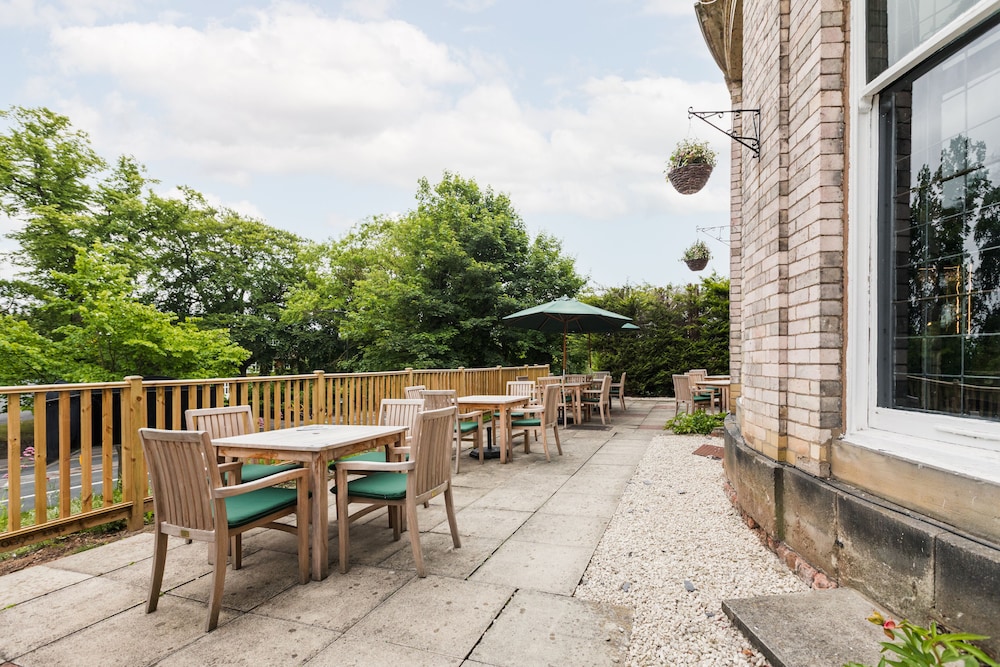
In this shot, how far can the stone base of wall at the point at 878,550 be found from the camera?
1.56 m

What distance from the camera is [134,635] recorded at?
7.16ft

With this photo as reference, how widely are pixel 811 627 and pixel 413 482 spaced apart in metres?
2.02

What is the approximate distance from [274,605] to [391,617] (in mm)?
633

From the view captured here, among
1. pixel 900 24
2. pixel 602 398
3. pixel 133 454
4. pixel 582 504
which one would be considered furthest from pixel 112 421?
pixel 602 398

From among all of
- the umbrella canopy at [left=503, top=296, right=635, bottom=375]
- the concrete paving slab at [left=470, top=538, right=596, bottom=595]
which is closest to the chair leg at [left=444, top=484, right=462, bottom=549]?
the concrete paving slab at [left=470, top=538, right=596, bottom=595]

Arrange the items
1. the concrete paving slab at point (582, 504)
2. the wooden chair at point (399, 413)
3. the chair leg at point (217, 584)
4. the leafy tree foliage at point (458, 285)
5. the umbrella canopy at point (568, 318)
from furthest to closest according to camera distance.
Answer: the leafy tree foliage at point (458, 285)
the umbrella canopy at point (568, 318)
the wooden chair at point (399, 413)
the concrete paving slab at point (582, 504)
the chair leg at point (217, 584)

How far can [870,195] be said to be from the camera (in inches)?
91.3

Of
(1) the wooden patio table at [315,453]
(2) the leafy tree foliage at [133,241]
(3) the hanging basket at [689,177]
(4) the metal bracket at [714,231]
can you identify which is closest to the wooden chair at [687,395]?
(4) the metal bracket at [714,231]

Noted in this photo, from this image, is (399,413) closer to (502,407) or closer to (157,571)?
(502,407)

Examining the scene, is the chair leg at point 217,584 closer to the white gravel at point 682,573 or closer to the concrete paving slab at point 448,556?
the concrete paving slab at point 448,556

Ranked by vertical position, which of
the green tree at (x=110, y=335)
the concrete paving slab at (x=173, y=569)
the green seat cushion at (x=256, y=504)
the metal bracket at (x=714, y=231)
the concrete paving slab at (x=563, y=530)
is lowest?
the concrete paving slab at (x=563, y=530)

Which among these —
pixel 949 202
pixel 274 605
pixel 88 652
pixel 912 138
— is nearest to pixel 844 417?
pixel 949 202

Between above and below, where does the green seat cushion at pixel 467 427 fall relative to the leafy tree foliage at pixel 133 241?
below

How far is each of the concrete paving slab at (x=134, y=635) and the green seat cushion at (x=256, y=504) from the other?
45 centimetres
